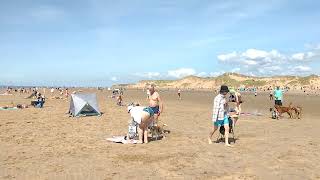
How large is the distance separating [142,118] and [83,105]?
1038 cm

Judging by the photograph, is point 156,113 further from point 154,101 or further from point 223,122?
point 223,122

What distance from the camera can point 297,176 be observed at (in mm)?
8375

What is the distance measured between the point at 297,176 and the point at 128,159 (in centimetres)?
395

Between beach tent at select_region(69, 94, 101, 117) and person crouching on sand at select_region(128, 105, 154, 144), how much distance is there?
32.3 ft

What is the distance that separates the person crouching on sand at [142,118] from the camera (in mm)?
12406

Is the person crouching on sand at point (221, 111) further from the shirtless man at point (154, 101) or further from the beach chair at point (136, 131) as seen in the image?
the beach chair at point (136, 131)

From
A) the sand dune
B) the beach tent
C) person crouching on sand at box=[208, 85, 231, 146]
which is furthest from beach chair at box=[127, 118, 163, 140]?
the sand dune

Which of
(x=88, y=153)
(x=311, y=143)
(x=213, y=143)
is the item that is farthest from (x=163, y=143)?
(x=311, y=143)

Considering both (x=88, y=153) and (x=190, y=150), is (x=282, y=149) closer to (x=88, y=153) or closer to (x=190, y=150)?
(x=190, y=150)

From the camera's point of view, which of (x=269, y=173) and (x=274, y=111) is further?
(x=274, y=111)

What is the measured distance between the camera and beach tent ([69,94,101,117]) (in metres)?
22.0

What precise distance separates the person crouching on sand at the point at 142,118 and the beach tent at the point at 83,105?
985 centimetres

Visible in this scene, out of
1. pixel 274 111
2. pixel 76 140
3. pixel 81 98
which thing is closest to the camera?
pixel 76 140

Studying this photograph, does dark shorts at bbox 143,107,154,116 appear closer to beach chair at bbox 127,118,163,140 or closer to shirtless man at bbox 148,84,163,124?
shirtless man at bbox 148,84,163,124
